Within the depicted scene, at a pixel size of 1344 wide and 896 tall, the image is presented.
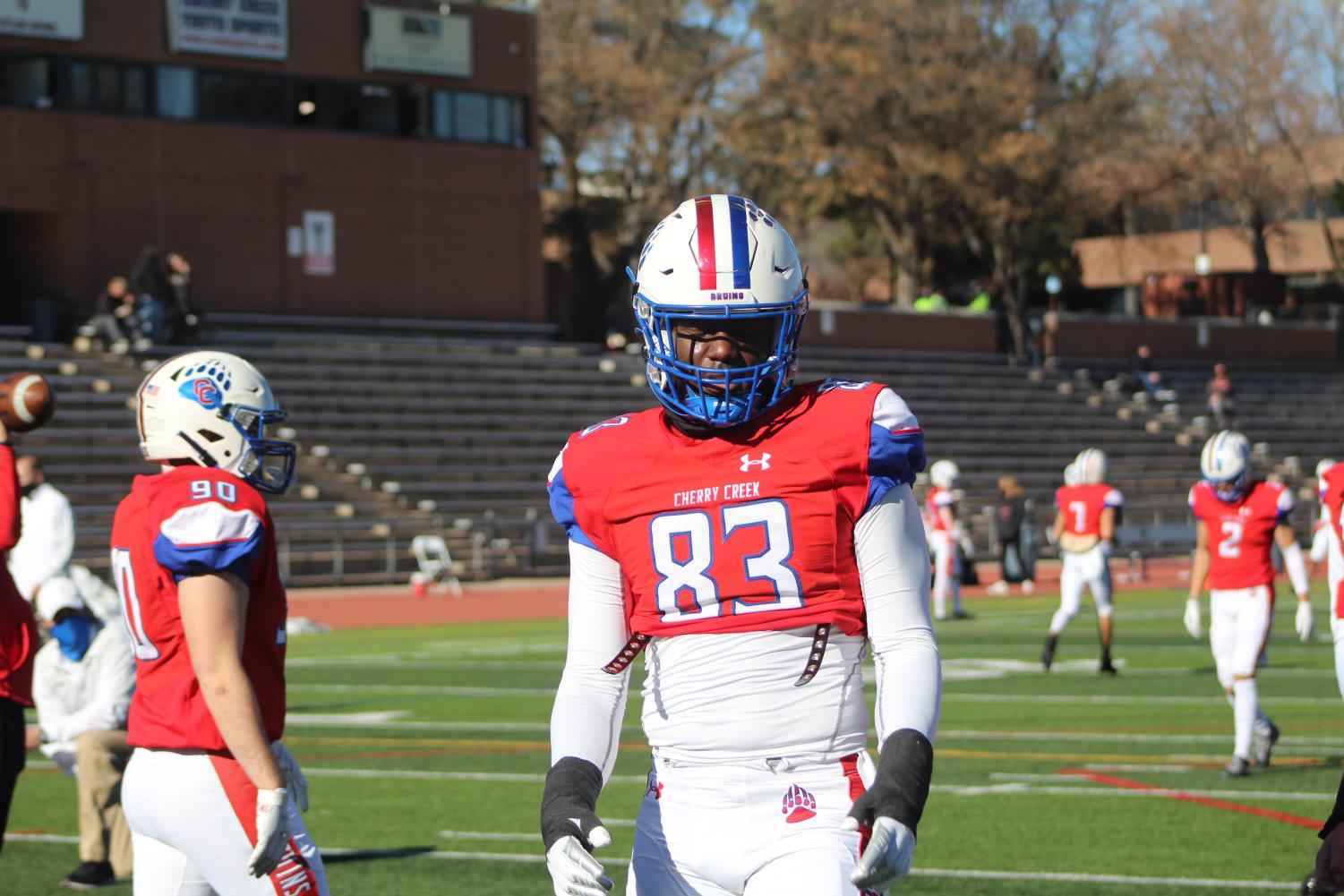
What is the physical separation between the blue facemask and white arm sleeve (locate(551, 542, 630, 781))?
5.43m

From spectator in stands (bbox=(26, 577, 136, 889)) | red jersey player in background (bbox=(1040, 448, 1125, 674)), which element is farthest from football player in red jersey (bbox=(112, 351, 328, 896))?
red jersey player in background (bbox=(1040, 448, 1125, 674))

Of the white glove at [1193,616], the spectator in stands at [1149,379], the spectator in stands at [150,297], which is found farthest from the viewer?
the spectator in stands at [1149,379]

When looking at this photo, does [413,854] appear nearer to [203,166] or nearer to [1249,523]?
[1249,523]

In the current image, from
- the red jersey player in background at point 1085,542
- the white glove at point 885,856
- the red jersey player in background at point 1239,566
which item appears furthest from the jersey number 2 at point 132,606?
the red jersey player in background at point 1085,542

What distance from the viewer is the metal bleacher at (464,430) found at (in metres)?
27.9

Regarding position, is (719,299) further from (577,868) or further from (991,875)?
(991,875)

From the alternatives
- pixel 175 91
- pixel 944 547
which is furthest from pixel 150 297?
pixel 944 547

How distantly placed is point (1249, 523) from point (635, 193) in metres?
39.0

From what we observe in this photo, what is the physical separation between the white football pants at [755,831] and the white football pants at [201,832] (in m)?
1.23

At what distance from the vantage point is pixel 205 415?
498cm

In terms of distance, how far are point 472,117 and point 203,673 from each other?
115 ft

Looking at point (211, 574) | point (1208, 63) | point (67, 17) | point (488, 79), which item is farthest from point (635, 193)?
point (211, 574)

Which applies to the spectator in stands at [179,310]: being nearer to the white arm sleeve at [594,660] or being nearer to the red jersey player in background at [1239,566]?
the red jersey player in background at [1239,566]

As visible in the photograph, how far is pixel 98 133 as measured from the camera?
3372cm
